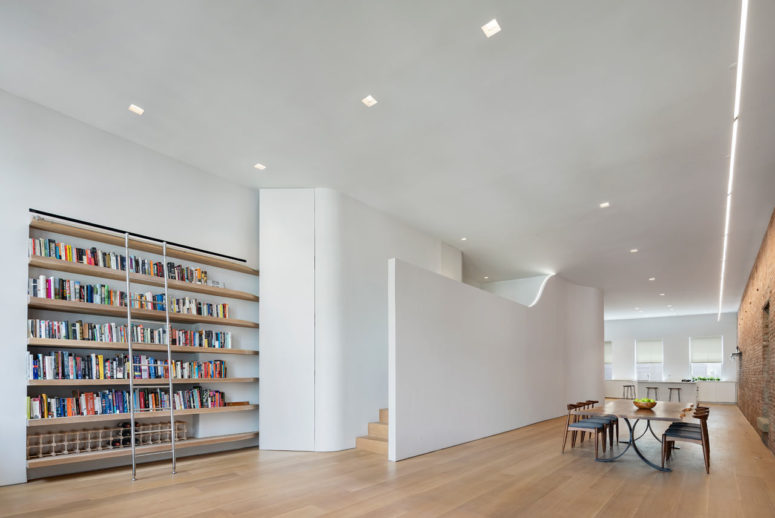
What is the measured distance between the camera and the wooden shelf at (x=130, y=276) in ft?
16.0

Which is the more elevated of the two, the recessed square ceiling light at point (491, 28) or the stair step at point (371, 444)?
the recessed square ceiling light at point (491, 28)

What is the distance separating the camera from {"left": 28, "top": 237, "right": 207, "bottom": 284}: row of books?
4.91 meters

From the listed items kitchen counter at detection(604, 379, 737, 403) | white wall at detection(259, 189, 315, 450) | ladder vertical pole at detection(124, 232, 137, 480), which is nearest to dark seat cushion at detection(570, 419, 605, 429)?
white wall at detection(259, 189, 315, 450)

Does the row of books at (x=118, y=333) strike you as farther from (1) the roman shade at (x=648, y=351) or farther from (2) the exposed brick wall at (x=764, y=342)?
(1) the roman shade at (x=648, y=351)

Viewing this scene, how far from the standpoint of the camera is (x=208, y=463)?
226 inches

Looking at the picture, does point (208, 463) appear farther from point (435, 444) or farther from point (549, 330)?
point (549, 330)

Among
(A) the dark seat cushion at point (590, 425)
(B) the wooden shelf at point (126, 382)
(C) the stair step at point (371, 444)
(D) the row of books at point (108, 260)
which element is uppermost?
(D) the row of books at point (108, 260)

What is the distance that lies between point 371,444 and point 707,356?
17985mm

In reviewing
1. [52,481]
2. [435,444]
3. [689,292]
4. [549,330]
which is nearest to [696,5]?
[435,444]

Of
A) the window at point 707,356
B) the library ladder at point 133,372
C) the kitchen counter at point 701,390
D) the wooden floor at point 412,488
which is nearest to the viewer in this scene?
the wooden floor at point 412,488

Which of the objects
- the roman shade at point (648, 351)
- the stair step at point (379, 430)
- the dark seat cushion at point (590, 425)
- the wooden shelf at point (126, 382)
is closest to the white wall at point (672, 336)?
the roman shade at point (648, 351)

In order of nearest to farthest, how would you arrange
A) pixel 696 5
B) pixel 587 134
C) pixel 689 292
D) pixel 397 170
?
pixel 696 5 < pixel 587 134 < pixel 397 170 < pixel 689 292

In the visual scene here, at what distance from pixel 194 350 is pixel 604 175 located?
5.62m

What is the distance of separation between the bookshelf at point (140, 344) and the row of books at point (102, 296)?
0.08 meters
